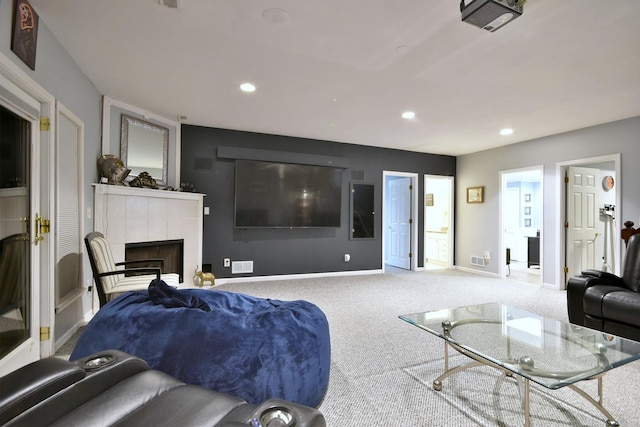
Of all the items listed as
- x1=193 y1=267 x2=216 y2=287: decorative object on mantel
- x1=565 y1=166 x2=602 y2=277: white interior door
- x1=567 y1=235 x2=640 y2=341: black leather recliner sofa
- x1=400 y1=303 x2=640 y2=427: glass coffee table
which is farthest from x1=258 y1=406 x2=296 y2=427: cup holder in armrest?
x1=565 y1=166 x2=602 y2=277: white interior door

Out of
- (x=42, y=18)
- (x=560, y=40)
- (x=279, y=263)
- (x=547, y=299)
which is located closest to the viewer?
(x=42, y=18)

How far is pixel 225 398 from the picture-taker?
1006 mm

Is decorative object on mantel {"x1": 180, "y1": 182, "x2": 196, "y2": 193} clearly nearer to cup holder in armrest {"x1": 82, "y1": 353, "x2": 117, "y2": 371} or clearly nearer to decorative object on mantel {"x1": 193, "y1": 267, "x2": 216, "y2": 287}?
decorative object on mantel {"x1": 193, "y1": 267, "x2": 216, "y2": 287}

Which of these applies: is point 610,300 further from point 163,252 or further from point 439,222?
point 439,222

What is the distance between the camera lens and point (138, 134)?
161 inches

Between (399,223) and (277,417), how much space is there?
21.0ft

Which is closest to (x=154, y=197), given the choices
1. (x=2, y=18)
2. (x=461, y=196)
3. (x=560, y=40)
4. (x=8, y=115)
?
(x=8, y=115)

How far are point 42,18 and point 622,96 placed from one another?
5409 millimetres

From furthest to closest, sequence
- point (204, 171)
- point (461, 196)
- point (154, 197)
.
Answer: point (461, 196)
point (204, 171)
point (154, 197)

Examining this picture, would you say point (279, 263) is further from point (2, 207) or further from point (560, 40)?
point (560, 40)

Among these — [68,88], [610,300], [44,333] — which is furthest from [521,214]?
[44,333]

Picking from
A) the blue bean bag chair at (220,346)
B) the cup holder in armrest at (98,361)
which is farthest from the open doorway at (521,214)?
the cup holder in armrest at (98,361)

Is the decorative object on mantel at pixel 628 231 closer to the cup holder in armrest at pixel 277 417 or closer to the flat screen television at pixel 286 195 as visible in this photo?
the flat screen television at pixel 286 195

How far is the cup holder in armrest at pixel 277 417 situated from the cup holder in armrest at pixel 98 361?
2.18 ft
